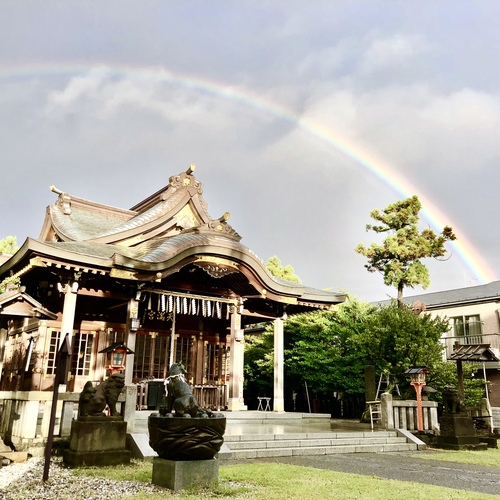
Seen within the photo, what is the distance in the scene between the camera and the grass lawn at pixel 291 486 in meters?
6.08

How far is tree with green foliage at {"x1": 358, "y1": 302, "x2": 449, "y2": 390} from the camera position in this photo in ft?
60.0

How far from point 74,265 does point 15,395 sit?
3.81 meters

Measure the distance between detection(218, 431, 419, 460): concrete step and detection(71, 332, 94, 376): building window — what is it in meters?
7.93

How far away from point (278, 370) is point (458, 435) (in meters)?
6.54

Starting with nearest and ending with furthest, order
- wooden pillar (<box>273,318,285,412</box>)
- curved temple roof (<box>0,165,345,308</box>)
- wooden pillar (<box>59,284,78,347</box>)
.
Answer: wooden pillar (<box>59,284,78,347</box>)
curved temple roof (<box>0,165,345,308</box>)
wooden pillar (<box>273,318,285,412</box>)

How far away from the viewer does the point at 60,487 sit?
6594 millimetres

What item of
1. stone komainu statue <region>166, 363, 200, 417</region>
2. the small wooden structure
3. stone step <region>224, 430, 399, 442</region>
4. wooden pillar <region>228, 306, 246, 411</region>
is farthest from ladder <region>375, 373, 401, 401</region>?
stone komainu statue <region>166, 363, 200, 417</region>

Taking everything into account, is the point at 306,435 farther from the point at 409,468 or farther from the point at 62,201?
the point at 62,201

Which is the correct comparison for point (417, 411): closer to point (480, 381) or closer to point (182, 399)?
point (480, 381)

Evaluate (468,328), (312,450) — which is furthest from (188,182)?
(468,328)

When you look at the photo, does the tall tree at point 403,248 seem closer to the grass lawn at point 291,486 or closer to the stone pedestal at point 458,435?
the stone pedestal at point 458,435

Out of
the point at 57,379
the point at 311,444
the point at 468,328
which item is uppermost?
the point at 468,328

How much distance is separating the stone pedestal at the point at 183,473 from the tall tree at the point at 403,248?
60.5ft

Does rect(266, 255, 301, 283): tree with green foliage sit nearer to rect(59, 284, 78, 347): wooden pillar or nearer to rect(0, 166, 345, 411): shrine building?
rect(0, 166, 345, 411): shrine building
